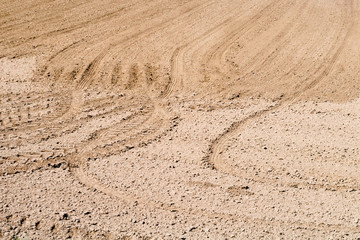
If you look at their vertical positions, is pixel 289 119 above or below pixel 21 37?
below

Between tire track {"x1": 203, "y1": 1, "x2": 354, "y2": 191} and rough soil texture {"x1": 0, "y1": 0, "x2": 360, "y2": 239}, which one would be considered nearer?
rough soil texture {"x1": 0, "y1": 0, "x2": 360, "y2": 239}

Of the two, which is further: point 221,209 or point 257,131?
point 257,131

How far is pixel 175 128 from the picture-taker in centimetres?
677

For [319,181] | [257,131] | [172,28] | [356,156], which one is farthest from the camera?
[172,28]

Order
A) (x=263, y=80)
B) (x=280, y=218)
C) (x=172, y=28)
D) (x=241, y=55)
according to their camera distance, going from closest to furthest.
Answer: (x=280, y=218) < (x=263, y=80) < (x=241, y=55) < (x=172, y=28)

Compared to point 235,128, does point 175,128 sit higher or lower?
higher

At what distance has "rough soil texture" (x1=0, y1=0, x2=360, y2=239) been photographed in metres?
4.96

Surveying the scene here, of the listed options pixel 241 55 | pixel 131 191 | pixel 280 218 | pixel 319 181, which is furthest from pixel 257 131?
pixel 241 55

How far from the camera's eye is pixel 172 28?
36.7 feet

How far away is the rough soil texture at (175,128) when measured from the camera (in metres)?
4.96

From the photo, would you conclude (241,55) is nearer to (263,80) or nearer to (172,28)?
(263,80)

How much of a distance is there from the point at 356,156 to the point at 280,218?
6.67 feet

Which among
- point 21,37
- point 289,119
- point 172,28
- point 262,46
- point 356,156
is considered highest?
point 21,37

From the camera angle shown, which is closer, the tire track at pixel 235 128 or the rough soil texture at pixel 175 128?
the rough soil texture at pixel 175 128
